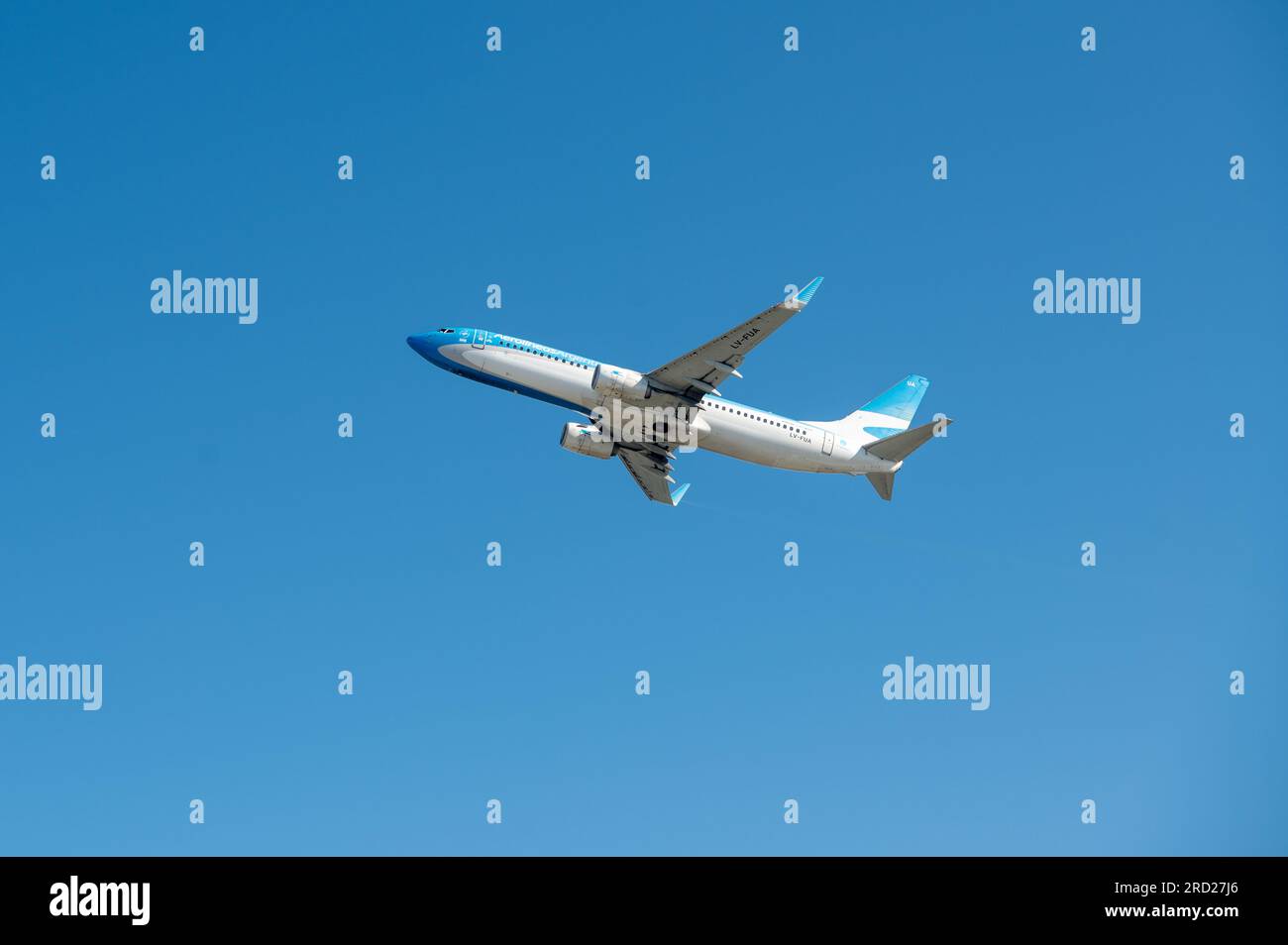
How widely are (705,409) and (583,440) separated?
778cm

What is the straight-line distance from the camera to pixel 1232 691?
236 ft

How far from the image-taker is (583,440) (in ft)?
254

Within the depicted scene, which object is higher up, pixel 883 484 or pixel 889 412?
pixel 889 412

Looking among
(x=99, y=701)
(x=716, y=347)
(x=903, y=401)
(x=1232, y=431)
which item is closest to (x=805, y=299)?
(x=716, y=347)

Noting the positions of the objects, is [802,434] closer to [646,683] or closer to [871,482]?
[871,482]

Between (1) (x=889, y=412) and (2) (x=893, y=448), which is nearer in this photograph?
(2) (x=893, y=448)

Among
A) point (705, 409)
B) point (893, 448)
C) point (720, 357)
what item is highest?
point (720, 357)

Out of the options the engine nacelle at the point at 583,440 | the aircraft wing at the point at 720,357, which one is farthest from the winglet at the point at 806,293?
the engine nacelle at the point at 583,440

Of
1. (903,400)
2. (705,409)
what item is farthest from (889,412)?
(705,409)

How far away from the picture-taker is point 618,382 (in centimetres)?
7419

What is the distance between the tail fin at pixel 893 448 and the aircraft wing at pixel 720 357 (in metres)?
11.1

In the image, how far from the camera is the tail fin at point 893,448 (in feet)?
251

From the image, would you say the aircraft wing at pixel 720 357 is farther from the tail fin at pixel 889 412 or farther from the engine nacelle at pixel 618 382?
the tail fin at pixel 889 412

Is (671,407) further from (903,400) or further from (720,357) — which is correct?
(903,400)
